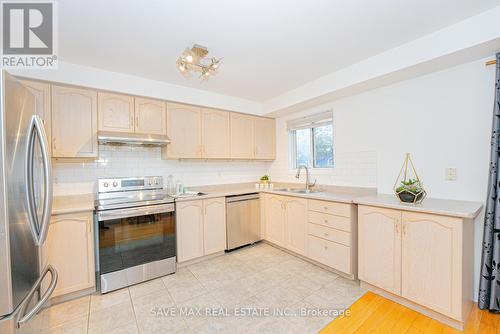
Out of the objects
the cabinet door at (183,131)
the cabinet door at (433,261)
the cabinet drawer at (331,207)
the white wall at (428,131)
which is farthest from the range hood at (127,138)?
the cabinet door at (433,261)

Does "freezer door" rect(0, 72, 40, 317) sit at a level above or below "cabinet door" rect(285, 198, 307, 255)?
above

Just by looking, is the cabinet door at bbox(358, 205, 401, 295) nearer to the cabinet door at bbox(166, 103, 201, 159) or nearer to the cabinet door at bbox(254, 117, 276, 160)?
the cabinet door at bbox(254, 117, 276, 160)

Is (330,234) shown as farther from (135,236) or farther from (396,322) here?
(135,236)

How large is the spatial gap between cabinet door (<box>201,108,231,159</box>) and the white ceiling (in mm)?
877

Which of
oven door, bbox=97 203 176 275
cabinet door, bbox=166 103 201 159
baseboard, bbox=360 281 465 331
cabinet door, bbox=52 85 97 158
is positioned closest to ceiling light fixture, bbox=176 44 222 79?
cabinet door, bbox=166 103 201 159

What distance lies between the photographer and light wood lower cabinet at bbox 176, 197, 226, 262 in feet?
9.07

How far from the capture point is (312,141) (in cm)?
350

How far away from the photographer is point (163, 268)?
102 inches

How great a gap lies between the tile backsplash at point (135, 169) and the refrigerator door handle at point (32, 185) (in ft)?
4.28

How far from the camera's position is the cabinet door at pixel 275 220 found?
318 cm

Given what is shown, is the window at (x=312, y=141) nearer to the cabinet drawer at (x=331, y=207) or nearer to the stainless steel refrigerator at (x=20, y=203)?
the cabinet drawer at (x=331, y=207)

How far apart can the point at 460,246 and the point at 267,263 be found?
75.2 inches

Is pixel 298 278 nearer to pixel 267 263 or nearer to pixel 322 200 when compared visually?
pixel 267 263

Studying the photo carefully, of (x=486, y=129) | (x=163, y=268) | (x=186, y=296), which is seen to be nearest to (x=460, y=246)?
(x=486, y=129)
